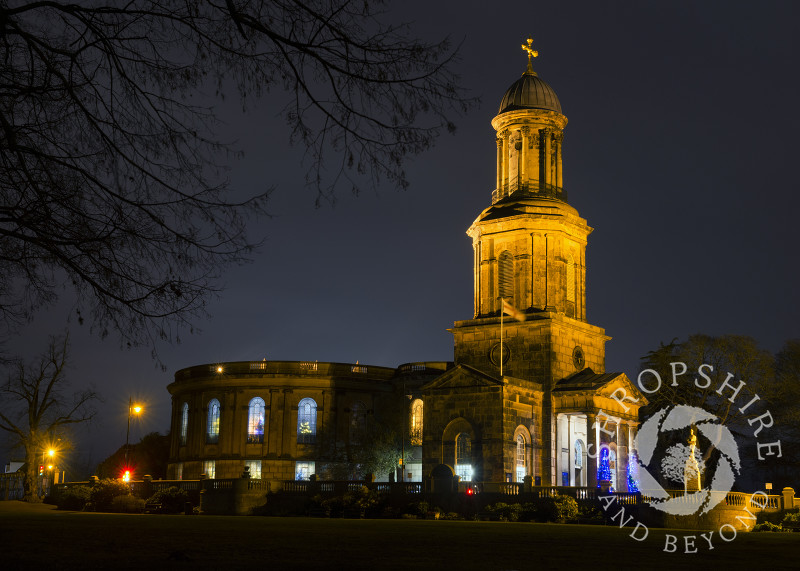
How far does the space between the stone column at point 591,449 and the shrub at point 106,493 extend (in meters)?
24.9

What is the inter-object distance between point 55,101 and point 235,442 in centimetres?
6355

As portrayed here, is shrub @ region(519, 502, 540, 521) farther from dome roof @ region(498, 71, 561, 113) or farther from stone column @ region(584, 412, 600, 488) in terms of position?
dome roof @ region(498, 71, 561, 113)

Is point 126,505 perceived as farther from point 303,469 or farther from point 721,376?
point 721,376

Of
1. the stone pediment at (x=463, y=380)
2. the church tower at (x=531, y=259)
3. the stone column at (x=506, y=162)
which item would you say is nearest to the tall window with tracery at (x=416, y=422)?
the church tower at (x=531, y=259)

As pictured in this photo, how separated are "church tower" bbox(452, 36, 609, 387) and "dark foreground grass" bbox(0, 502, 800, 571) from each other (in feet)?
111

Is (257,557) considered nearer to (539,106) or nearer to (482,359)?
(482,359)

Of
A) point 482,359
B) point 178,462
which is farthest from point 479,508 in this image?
point 178,462

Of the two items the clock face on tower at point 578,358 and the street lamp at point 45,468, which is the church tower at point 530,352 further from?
the street lamp at point 45,468

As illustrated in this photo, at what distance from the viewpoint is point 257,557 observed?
15102 millimetres

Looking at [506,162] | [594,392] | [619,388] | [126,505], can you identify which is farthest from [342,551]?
[506,162]

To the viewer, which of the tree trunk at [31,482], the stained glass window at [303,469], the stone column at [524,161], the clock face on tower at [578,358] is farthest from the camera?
the stained glass window at [303,469]

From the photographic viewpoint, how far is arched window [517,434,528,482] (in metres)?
54.3

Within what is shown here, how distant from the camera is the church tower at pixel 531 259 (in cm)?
5812

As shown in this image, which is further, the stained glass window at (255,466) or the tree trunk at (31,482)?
the stained glass window at (255,466)
